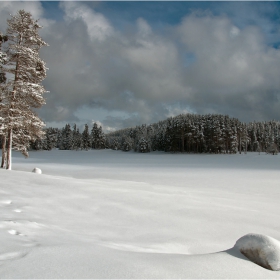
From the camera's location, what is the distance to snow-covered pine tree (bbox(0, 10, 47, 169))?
49.9ft

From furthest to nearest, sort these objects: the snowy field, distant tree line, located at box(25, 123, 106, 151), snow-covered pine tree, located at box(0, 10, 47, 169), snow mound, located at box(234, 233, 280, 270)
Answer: distant tree line, located at box(25, 123, 106, 151) → snow-covered pine tree, located at box(0, 10, 47, 169) → snow mound, located at box(234, 233, 280, 270) → the snowy field

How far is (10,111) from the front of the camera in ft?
49.0

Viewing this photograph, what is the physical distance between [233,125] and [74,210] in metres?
72.2

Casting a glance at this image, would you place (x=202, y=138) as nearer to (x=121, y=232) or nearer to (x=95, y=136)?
(x=95, y=136)

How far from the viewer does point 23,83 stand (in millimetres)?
15320

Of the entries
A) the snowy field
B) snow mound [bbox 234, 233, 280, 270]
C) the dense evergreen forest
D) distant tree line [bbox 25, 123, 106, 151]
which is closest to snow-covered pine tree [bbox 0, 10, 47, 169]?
the snowy field

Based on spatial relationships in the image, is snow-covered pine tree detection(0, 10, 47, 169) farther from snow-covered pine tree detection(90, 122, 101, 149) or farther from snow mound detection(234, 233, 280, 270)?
snow-covered pine tree detection(90, 122, 101, 149)

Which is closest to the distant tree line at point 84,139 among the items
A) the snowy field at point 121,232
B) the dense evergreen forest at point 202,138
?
the dense evergreen forest at point 202,138

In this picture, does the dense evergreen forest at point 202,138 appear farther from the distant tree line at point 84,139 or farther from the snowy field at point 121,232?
the snowy field at point 121,232

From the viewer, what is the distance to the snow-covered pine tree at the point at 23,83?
49.9 ft

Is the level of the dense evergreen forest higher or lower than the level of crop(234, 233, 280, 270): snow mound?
higher

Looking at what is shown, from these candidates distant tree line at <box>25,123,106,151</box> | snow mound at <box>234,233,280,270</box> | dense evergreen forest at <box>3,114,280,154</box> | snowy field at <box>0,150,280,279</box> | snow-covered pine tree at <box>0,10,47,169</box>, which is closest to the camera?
snowy field at <box>0,150,280,279</box>

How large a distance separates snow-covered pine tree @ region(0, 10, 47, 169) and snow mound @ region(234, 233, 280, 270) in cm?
1554

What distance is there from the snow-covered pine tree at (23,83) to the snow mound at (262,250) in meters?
15.5
